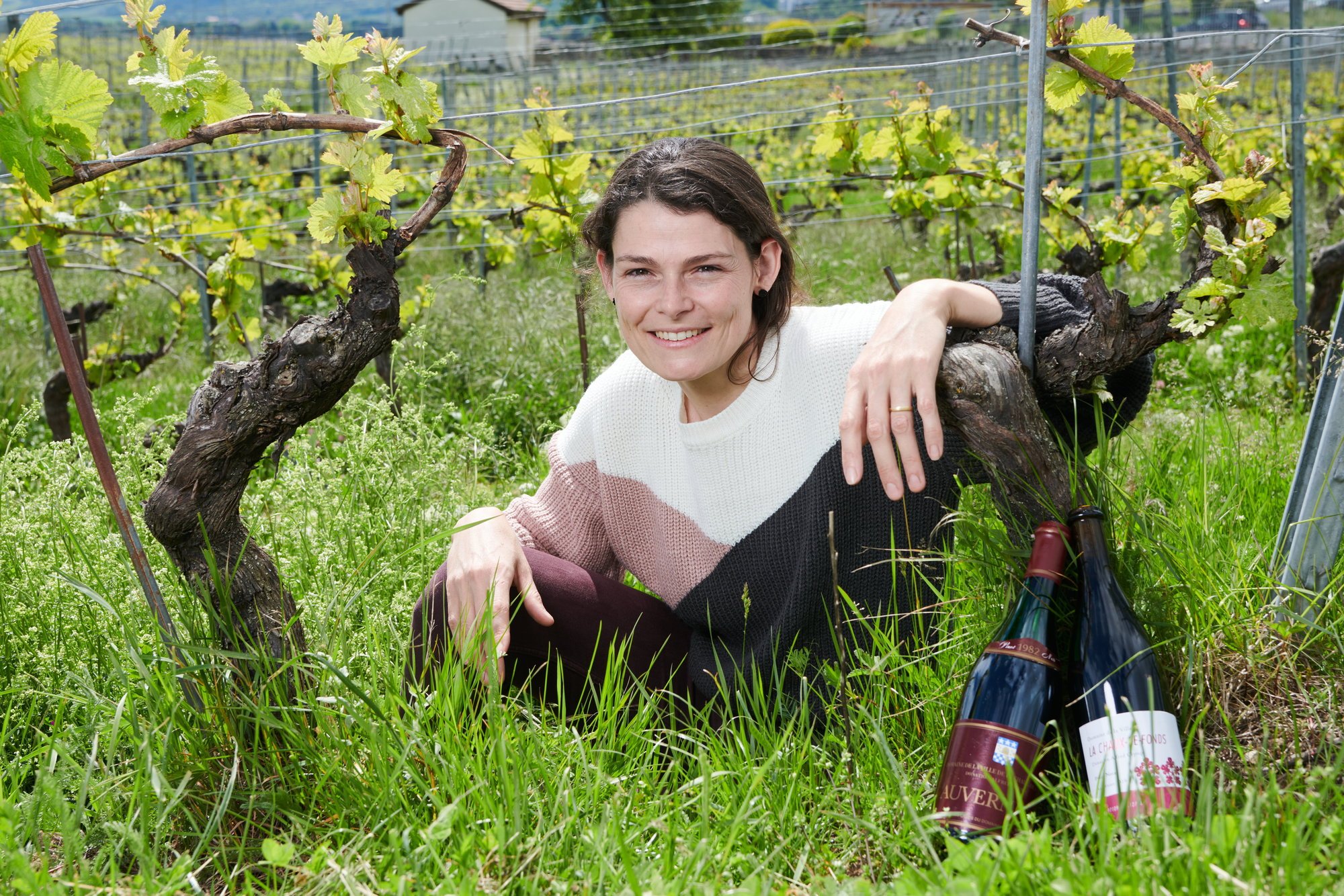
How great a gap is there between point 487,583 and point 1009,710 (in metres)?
0.95

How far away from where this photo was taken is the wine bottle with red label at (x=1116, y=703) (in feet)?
4.32

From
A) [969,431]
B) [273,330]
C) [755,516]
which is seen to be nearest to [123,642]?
[755,516]

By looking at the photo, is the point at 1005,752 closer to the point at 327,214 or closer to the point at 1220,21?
the point at 327,214

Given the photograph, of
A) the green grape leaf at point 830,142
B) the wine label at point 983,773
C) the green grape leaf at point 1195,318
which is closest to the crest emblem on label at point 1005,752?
the wine label at point 983,773

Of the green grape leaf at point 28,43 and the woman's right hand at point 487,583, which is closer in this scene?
the green grape leaf at point 28,43

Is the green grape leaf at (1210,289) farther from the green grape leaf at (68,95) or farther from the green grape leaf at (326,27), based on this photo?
the green grape leaf at (68,95)

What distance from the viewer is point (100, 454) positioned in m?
1.65

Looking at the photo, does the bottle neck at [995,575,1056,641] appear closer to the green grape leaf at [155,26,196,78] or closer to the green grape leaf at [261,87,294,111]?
the green grape leaf at [261,87,294,111]

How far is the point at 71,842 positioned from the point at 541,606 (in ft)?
2.83

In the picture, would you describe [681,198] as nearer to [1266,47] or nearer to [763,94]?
[1266,47]

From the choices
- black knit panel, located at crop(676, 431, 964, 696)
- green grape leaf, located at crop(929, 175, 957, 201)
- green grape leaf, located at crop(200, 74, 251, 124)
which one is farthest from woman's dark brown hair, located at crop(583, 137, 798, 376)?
green grape leaf, located at crop(929, 175, 957, 201)

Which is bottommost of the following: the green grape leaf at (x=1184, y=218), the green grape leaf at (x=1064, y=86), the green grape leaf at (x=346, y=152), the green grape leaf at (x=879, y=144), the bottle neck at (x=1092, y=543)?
the bottle neck at (x=1092, y=543)

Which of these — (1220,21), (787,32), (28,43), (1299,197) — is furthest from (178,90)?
(787,32)

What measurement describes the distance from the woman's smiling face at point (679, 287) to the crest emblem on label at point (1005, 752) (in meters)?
0.87
